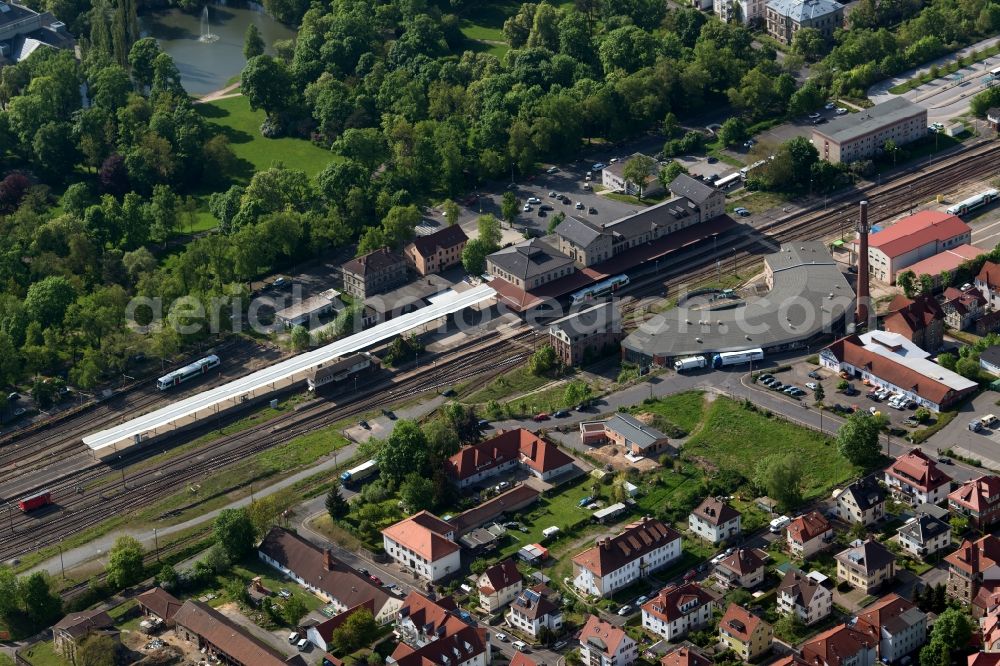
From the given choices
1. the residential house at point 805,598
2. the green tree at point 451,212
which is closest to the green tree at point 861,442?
the residential house at point 805,598

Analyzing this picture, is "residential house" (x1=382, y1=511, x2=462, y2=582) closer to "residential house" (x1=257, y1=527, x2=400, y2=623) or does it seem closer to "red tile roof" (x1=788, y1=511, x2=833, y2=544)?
"residential house" (x1=257, y1=527, x2=400, y2=623)

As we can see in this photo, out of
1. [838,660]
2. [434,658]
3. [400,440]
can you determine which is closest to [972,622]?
[838,660]

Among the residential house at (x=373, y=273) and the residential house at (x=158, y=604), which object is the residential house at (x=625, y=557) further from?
the residential house at (x=373, y=273)

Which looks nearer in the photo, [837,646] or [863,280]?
[837,646]

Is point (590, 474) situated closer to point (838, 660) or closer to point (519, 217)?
point (838, 660)

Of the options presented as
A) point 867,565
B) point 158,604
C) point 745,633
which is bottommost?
point 158,604

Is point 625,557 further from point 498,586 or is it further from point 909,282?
point 909,282

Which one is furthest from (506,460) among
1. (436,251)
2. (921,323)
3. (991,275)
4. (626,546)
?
(991,275)
